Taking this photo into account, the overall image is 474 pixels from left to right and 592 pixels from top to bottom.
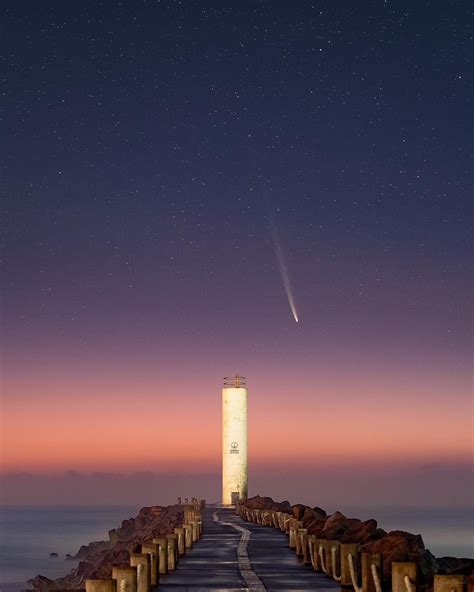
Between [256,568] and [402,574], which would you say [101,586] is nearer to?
[402,574]

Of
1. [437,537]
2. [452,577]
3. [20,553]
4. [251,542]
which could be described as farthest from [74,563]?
[452,577]

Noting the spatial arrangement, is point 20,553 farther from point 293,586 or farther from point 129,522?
point 293,586

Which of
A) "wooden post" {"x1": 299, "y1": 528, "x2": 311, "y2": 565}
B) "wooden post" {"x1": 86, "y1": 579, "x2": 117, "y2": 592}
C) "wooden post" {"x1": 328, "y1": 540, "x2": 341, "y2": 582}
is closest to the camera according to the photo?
"wooden post" {"x1": 86, "y1": 579, "x2": 117, "y2": 592}

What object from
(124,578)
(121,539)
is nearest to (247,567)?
(124,578)

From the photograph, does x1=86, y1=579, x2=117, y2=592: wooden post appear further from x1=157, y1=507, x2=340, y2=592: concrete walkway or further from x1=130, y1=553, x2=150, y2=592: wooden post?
x1=157, y1=507, x2=340, y2=592: concrete walkway

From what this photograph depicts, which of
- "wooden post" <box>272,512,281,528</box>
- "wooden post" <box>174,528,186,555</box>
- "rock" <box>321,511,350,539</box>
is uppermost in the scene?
"wooden post" <box>272,512,281,528</box>

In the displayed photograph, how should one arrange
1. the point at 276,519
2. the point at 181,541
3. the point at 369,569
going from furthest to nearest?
1. the point at 276,519
2. the point at 181,541
3. the point at 369,569

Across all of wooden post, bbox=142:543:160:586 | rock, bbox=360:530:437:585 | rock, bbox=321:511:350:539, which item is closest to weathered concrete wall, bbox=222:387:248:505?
rock, bbox=321:511:350:539
